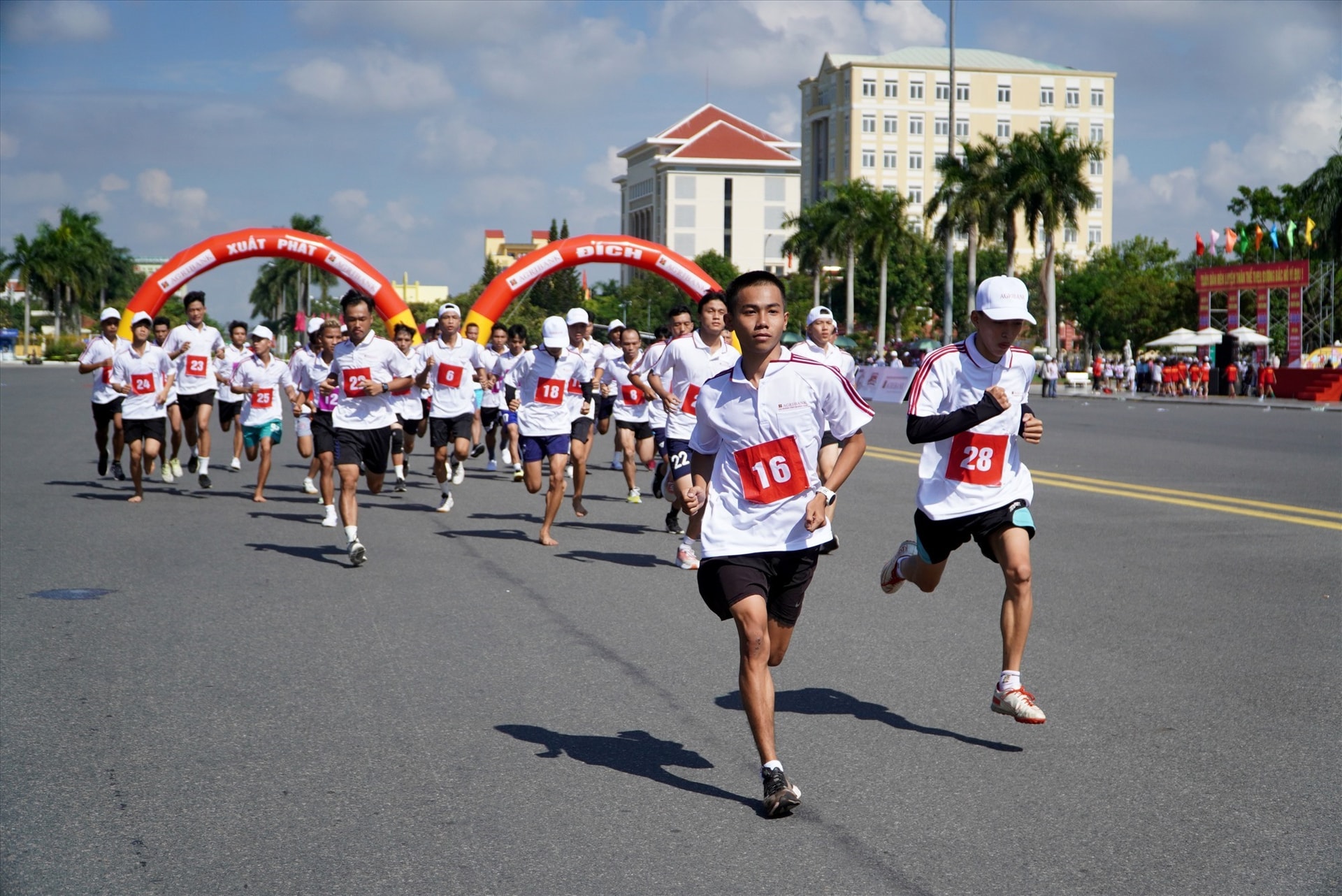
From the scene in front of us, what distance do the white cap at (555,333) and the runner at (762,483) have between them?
7434 mm

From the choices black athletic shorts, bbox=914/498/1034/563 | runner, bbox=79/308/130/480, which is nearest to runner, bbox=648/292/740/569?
black athletic shorts, bbox=914/498/1034/563

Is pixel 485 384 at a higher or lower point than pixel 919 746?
higher

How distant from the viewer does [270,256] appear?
29859 mm

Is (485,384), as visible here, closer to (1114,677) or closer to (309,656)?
(309,656)

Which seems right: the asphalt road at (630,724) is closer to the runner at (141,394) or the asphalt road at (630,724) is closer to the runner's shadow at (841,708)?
the runner's shadow at (841,708)

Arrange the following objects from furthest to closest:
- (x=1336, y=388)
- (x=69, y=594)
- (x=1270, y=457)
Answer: (x=1336, y=388) → (x=1270, y=457) → (x=69, y=594)

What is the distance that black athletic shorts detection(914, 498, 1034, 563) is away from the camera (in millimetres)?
6125

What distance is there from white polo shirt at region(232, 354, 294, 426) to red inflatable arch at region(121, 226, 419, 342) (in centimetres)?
1121

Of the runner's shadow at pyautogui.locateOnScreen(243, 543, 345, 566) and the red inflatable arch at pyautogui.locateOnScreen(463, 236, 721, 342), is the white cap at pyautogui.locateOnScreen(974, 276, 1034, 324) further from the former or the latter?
the red inflatable arch at pyautogui.locateOnScreen(463, 236, 721, 342)

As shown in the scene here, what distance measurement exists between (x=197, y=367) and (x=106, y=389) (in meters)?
0.99

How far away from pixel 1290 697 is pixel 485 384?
10276mm

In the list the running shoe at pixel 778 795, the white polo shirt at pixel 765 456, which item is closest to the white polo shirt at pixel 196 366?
the white polo shirt at pixel 765 456

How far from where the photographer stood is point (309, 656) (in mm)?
7305

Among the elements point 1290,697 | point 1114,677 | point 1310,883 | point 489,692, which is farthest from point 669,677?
point 1310,883
